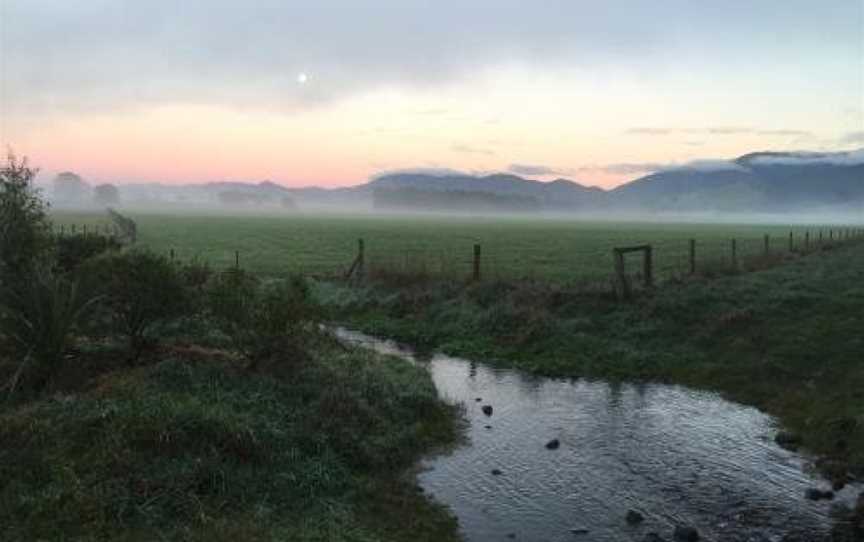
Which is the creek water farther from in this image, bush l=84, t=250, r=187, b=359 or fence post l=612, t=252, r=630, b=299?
fence post l=612, t=252, r=630, b=299

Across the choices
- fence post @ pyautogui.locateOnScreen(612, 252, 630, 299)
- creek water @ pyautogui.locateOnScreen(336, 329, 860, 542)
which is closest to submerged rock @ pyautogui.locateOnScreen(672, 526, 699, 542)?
creek water @ pyautogui.locateOnScreen(336, 329, 860, 542)

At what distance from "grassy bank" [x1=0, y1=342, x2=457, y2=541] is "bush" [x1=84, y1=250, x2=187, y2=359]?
93 centimetres

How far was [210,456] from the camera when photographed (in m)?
13.3

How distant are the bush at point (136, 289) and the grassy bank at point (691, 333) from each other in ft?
39.9

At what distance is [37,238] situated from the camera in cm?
2339

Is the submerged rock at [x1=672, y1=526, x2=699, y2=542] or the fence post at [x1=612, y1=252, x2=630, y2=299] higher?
the fence post at [x1=612, y1=252, x2=630, y2=299]

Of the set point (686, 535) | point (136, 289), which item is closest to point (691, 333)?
point (686, 535)

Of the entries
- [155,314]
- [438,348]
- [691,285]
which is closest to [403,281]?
[438,348]

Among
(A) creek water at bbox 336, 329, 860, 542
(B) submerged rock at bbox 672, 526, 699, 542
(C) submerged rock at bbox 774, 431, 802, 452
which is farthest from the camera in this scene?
(C) submerged rock at bbox 774, 431, 802, 452

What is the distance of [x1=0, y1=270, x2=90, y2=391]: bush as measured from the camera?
16391 millimetres

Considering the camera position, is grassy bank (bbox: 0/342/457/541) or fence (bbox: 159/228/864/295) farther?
fence (bbox: 159/228/864/295)

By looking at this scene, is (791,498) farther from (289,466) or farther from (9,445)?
(9,445)

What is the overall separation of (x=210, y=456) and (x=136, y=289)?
617 cm

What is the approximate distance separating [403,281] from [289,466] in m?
24.1
